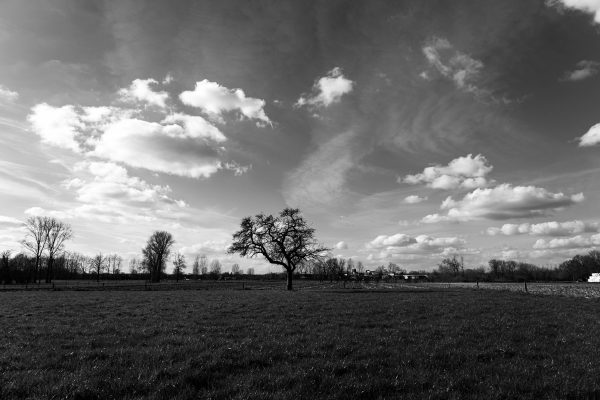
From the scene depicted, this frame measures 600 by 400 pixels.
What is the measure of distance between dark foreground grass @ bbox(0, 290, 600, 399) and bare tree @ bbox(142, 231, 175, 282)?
398 feet

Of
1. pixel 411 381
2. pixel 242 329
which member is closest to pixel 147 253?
pixel 242 329

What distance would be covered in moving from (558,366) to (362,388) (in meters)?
6.24

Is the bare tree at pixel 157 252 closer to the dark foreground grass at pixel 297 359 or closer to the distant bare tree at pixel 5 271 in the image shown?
the distant bare tree at pixel 5 271

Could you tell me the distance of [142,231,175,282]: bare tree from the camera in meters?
134

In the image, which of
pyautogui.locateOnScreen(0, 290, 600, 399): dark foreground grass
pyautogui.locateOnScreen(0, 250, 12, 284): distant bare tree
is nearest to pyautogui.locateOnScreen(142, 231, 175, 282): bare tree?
pyautogui.locateOnScreen(0, 250, 12, 284): distant bare tree

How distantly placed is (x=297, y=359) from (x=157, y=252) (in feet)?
439

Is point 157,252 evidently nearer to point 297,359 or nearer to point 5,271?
point 5,271

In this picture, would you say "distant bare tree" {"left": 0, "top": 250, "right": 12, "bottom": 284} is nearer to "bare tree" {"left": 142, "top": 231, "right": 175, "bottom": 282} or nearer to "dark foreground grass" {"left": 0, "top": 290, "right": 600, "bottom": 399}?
"bare tree" {"left": 142, "top": 231, "right": 175, "bottom": 282}

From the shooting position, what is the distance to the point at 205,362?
10.6 m

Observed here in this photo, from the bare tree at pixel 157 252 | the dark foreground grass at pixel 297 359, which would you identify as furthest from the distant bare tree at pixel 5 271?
the dark foreground grass at pixel 297 359

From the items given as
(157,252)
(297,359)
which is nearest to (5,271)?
(157,252)

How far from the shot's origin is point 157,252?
135 metres

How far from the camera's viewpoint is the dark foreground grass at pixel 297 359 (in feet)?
28.6

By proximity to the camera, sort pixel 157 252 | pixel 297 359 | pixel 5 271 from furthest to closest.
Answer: pixel 157 252
pixel 5 271
pixel 297 359
